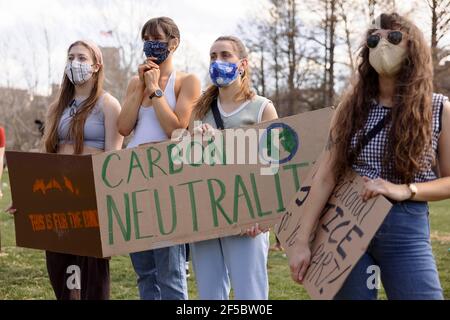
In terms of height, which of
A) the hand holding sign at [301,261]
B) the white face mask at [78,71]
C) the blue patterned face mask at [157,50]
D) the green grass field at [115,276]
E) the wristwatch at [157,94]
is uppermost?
the blue patterned face mask at [157,50]

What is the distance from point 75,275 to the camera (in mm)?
4129

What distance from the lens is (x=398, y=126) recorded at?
272 centimetres

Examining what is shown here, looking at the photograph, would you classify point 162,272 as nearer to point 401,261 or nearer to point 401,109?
point 401,261

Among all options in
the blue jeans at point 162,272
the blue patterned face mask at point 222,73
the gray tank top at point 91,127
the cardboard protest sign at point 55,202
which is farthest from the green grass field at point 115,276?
the blue patterned face mask at point 222,73

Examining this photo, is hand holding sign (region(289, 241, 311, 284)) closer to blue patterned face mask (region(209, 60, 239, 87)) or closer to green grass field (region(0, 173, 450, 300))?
blue patterned face mask (region(209, 60, 239, 87))

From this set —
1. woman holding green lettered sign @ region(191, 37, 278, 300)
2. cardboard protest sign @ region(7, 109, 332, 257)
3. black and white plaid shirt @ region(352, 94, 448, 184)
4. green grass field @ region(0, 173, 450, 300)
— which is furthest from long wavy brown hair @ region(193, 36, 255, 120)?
green grass field @ region(0, 173, 450, 300)

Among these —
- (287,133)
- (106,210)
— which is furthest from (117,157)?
(287,133)

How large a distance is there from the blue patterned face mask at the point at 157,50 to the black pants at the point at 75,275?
1.29 metres

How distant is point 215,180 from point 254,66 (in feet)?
114

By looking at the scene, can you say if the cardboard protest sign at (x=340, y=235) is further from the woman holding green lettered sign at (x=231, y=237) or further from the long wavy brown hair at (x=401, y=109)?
the woman holding green lettered sign at (x=231, y=237)

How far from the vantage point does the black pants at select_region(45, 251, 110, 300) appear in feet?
13.4

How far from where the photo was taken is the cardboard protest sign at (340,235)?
2730mm

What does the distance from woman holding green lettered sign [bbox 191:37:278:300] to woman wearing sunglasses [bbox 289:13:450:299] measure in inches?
24.7
